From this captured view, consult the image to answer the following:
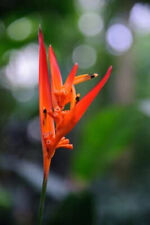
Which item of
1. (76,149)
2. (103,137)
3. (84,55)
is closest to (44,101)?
(103,137)

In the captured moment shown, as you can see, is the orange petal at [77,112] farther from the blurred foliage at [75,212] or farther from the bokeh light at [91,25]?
the bokeh light at [91,25]

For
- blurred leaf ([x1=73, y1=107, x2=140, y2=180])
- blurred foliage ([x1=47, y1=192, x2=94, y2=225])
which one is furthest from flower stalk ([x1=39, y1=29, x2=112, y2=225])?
blurred leaf ([x1=73, y1=107, x2=140, y2=180])

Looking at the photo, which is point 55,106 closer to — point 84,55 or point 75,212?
point 75,212

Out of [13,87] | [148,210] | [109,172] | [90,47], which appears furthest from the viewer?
[90,47]

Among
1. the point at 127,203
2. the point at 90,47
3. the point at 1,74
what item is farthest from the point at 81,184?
the point at 90,47

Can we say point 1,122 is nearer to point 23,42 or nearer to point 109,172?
point 23,42

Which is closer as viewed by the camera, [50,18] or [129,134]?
[129,134]
